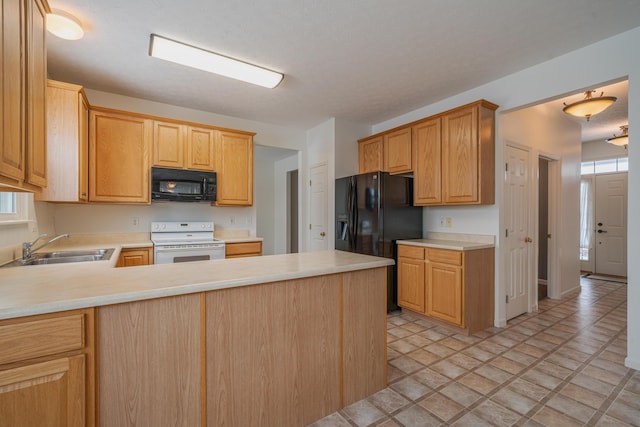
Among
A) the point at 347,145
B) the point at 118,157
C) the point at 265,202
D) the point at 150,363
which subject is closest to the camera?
the point at 150,363

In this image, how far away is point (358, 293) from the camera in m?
1.84

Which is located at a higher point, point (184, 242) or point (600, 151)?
point (600, 151)

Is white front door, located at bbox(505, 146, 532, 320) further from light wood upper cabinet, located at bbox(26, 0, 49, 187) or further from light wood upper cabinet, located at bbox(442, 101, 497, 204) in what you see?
light wood upper cabinet, located at bbox(26, 0, 49, 187)

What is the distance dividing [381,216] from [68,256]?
3153 millimetres

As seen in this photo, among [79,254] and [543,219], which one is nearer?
[79,254]

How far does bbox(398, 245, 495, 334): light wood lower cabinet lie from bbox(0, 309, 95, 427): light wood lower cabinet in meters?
2.89

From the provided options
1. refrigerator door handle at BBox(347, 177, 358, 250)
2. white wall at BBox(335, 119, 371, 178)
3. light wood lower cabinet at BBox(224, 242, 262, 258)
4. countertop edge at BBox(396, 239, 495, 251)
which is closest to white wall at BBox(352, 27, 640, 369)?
countertop edge at BBox(396, 239, 495, 251)

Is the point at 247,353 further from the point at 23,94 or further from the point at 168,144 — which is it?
the point at 168,144

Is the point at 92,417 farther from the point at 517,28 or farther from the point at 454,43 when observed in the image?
the point at 517,28

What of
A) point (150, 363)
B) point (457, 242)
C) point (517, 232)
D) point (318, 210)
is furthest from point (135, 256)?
point (517, 232)

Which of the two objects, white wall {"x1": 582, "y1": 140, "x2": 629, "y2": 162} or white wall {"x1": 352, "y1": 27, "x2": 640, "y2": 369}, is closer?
white wall {"x1": 352, "y1": 27, "x2": 640, "y2": 369}

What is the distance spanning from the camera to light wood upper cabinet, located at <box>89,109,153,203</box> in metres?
3.08

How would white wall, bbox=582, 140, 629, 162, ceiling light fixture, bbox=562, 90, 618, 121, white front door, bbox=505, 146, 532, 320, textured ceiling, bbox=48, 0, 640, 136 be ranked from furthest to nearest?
white wall, bbox=582, 140, 629, 162 < white front door, bbox=505, 146, 532, 320 < ceiling light fixture, bbox=562, 90, 618, 121 < textured ceiling, bbox=48, 0, 640, 136

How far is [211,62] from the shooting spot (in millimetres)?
2600
